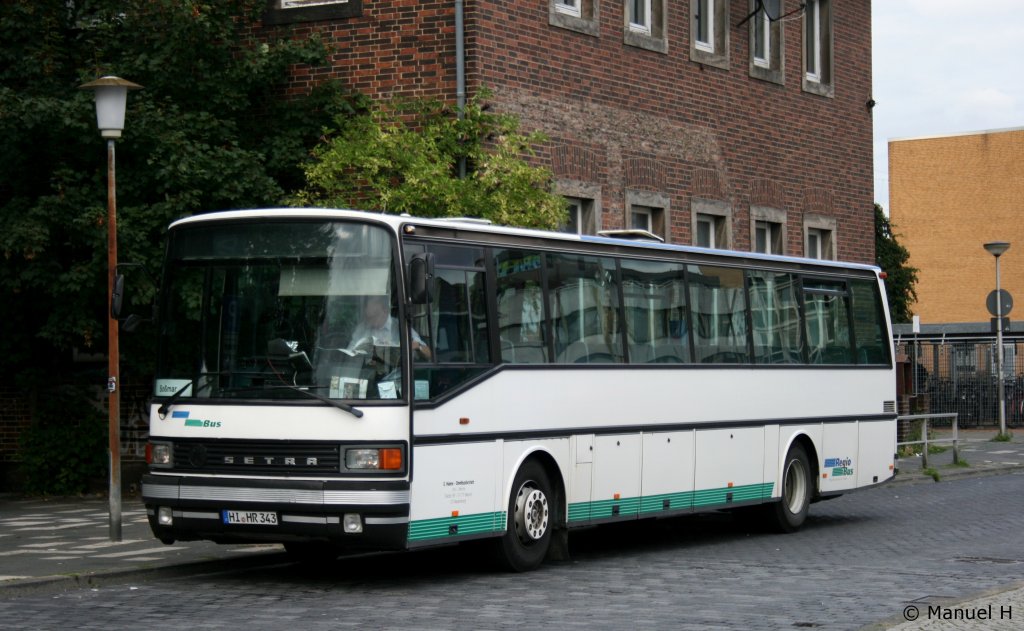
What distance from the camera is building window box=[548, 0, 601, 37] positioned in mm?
22641

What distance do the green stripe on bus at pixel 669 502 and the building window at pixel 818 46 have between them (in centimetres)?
1411

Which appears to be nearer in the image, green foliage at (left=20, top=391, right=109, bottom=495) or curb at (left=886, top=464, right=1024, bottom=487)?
green foliage at (left=20, top=391, right=109, bottom=495)

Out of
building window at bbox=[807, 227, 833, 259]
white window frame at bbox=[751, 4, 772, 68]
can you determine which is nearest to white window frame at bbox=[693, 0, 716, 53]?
white window frame at bbox=[751, 4, 772, 68]

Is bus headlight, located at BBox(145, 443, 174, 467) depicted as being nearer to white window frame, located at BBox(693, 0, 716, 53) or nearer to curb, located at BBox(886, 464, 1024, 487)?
curb, located at BBox(886, 464, 1024, 487)

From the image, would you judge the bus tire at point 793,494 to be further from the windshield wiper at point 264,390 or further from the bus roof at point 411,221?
the windshield wiper at point 264,390

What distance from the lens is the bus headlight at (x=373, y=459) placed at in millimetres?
12172

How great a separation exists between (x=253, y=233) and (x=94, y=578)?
284 centimetres

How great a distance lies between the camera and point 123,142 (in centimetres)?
1938

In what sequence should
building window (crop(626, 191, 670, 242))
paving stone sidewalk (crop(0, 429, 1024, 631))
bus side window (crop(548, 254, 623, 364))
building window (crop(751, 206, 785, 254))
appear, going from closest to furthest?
1. paving stone sidewalk (crop(0, 429, 1024, 631))
2. bus side window (crop(548, 254, 623, 364))
3. building window (crop(626, 191, 670, 242))
4. building window (crop(751, 206, 785, 254))

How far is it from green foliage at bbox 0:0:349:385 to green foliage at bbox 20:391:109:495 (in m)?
0.79

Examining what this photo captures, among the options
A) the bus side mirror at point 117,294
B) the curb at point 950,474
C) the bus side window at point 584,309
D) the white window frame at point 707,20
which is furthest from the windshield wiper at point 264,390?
the white window frame at point 707,20

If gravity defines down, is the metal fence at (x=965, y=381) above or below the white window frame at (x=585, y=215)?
below

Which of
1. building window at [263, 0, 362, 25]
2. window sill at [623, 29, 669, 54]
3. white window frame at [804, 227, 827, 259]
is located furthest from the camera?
white window frame at [804, 227, 827, 259]

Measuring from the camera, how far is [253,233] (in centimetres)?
1298
